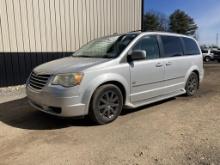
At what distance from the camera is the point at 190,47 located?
296 inches

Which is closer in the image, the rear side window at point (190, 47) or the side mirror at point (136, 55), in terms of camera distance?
the side mirror at point (136, 55)

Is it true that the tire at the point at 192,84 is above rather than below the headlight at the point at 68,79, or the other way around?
below

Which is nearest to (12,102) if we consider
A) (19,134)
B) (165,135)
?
(19,134)

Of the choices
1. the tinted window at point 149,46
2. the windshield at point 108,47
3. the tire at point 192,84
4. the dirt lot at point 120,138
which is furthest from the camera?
the tire at point 192,84

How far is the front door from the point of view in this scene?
5.71 meters

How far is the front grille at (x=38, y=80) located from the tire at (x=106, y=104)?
2.97 ft

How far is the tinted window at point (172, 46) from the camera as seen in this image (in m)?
6.55

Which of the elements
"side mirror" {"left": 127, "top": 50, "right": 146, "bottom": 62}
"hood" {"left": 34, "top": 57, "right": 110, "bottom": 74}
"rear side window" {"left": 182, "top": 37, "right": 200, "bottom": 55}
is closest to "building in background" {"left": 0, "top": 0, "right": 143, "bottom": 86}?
"hood" {"left": 34, "top": 57, "right": 110, "bottom": 74}

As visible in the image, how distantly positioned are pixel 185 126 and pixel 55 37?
6517 millimetres

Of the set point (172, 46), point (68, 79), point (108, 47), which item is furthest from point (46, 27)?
point (68, 79)

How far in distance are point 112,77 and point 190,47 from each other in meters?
3.18

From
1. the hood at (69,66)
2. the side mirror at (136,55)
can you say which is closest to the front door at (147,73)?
the side mirror at (136,55)

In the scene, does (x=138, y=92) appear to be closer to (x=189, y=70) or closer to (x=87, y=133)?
(x=87, y=133)

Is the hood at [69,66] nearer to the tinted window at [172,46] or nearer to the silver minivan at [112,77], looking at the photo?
the silver minivan at [112,77]
